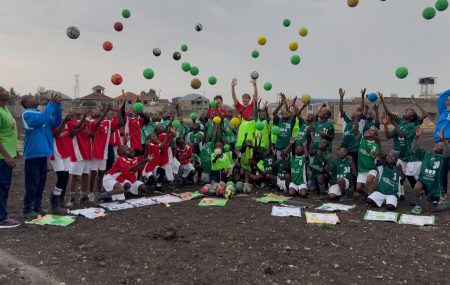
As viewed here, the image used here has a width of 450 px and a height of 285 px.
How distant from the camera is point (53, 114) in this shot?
6.82 m

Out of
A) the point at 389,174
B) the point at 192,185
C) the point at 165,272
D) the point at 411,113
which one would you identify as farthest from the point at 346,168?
the point at 165,272

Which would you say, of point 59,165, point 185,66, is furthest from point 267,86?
point 59,165

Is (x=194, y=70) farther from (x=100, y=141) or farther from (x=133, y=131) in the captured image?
(x=100, y=141)

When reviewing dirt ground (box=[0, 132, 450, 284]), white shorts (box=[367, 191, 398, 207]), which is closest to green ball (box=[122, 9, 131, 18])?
dirt ground (box=[0, 132, 450, 284])

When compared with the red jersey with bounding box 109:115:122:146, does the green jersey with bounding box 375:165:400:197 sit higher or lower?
lower

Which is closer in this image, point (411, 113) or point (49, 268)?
point (49, 268)

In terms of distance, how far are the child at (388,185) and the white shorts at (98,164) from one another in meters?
5.72

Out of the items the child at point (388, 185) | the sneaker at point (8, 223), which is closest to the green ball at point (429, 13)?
the child at point (388, 185)

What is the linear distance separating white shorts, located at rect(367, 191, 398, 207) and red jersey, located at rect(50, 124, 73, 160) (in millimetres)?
6219

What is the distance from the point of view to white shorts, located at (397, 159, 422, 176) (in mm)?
8148

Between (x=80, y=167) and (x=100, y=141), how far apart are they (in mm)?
676

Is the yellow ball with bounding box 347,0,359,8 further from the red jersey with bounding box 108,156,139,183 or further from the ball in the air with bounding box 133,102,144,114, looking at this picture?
the red jersey with bounding box 108,156,139,183

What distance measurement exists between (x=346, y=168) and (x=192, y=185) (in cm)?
409

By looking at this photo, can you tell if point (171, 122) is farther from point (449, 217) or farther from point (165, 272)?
point (449, 217)
